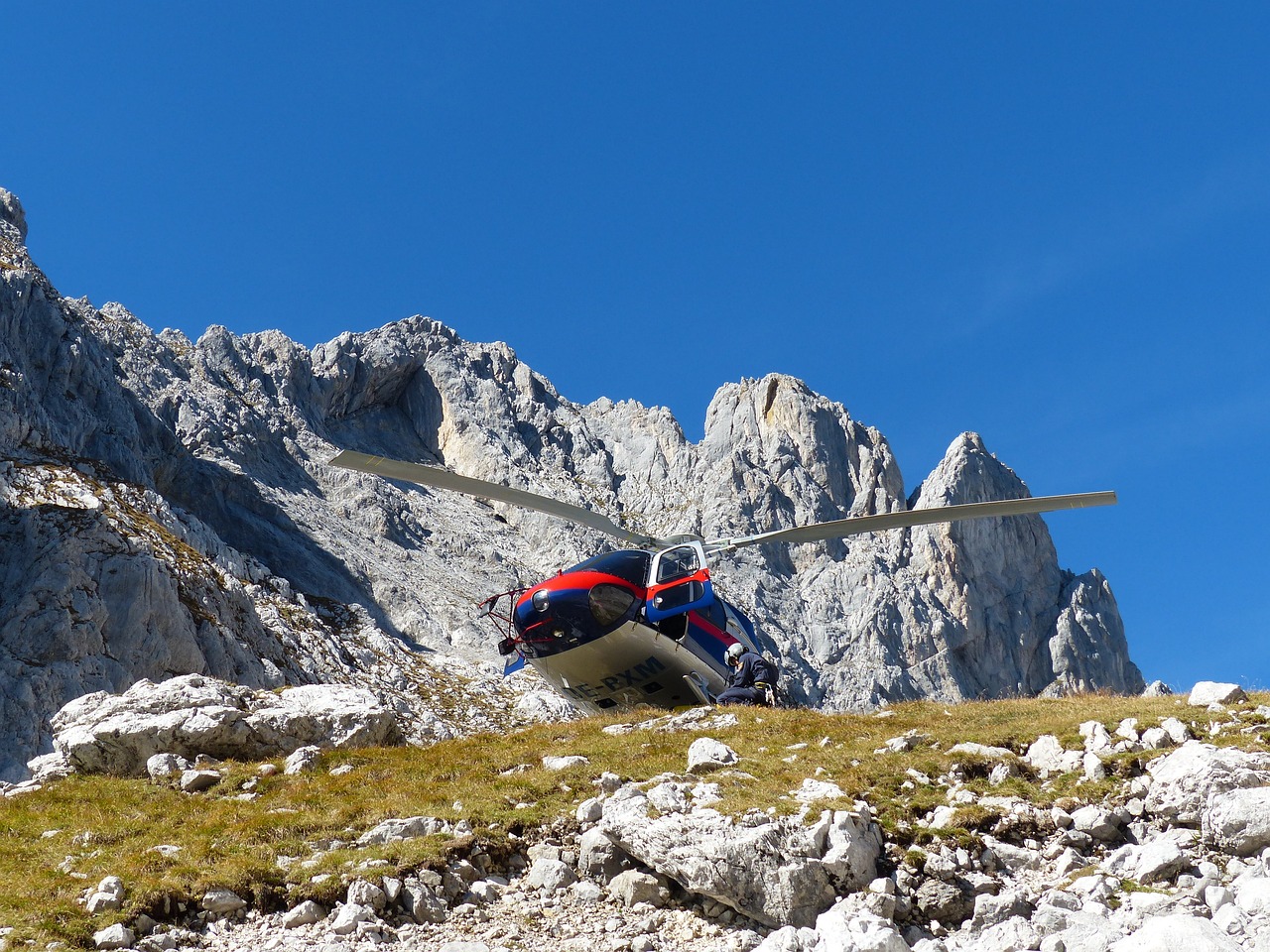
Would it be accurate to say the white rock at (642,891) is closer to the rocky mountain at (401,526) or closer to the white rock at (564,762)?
the white rock at (564,762)

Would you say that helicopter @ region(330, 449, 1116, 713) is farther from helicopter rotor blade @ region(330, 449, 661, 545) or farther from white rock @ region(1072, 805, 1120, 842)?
white rock @ region(1072, 805, 1120, 842)

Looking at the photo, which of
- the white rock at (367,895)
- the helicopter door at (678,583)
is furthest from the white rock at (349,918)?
the helicopter door at (678,583)

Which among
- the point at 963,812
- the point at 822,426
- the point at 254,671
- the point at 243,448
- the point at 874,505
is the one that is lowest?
the point at 963,812

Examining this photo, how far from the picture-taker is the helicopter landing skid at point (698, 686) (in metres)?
23.9

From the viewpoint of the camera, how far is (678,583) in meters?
23.3

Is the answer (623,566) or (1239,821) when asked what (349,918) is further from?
(623,566)

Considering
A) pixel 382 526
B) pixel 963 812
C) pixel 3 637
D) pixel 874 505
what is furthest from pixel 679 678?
pixel 874 505

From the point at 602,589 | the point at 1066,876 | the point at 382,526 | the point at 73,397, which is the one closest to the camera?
the point at 1066,876

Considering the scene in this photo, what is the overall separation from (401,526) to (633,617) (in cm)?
7203

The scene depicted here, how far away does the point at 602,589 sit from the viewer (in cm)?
2280

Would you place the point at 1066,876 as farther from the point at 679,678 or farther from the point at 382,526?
the point at 382,526

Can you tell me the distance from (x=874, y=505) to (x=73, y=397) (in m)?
87.2

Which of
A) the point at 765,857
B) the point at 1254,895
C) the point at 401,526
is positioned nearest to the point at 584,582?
the point at 765,857

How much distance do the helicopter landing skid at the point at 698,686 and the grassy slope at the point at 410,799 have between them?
3.98 meters
